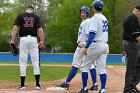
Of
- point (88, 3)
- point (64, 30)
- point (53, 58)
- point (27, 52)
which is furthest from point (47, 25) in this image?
point (27, 52)

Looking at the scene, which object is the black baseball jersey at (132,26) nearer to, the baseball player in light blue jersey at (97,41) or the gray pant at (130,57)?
the gray pant at (130,57)

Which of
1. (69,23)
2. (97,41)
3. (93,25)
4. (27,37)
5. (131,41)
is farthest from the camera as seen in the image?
(69,23)

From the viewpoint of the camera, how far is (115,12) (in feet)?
197

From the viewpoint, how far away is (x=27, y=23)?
32.2 feet

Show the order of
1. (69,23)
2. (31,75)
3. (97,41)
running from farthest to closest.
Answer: (69,23)
(31,75)
(97,41)

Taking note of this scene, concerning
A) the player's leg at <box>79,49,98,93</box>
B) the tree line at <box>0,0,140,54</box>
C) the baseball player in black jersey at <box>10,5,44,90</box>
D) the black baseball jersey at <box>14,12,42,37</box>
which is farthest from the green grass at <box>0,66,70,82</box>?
the tree line at <box>0,0,140,54</box>

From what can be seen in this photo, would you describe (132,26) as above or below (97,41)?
above

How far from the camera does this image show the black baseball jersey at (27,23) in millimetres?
9805

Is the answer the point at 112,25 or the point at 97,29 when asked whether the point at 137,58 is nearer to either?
the point at 97,29

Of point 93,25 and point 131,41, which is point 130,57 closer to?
point 131,41

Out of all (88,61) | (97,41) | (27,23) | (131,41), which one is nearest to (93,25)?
(97,41)

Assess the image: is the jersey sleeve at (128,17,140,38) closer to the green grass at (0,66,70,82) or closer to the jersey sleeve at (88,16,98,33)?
the jersey sleeve at (88,16,98,33)

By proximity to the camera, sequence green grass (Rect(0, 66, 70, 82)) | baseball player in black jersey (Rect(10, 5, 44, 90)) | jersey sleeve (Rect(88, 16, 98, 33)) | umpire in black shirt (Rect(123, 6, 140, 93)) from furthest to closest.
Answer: green grass (Rect(0, 66, 70, 82)) < baseball player in black jersey (Rect(10, 5, 44, 90)) < umpire in black shirt (Rect(123, 6, 140, 93)) < jersey sleeve (Rect(88, 16, 98, 33))

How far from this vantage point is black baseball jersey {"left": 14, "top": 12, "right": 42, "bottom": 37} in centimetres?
980
